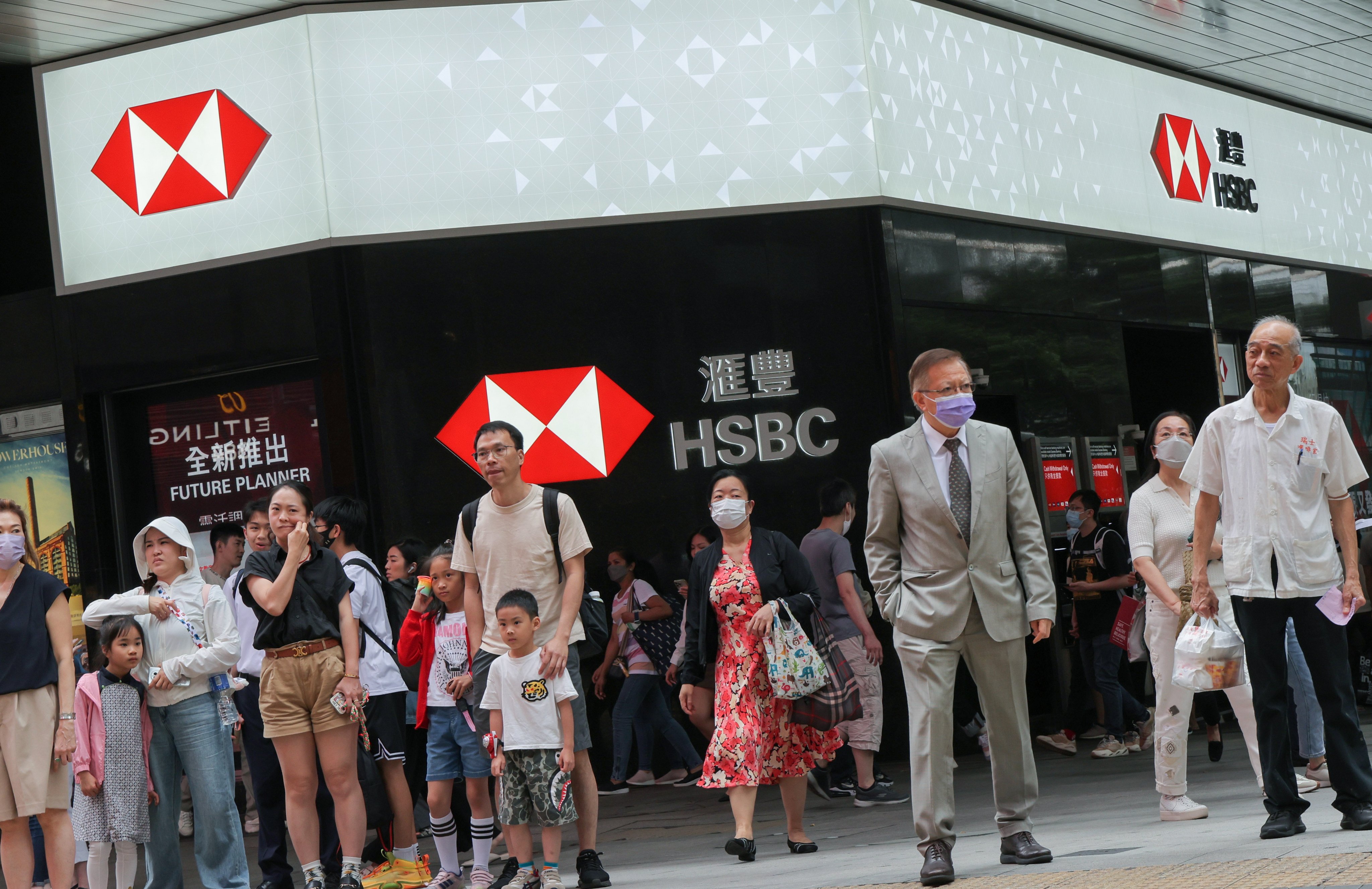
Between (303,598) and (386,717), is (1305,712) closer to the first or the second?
(386,717)

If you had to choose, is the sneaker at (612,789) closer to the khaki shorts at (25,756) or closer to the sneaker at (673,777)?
the sneaker at (673,777)

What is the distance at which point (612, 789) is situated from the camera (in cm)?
970

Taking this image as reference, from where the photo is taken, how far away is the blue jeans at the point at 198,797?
6383 millimetres

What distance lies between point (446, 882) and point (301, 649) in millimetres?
1295

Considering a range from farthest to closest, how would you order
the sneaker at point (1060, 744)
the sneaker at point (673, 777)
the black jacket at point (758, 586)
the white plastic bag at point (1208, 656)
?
the sneaker at point (1060, 744) < the sneaker at point (673, 777) < the black jacket at point (758, 586) < the white plastic bag at point (1208, 656)

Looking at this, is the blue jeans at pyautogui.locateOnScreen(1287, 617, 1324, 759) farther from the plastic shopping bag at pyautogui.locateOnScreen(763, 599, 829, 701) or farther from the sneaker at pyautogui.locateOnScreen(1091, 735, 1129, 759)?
the plastic shopping bag at pyautogui.locateOnScreen(763, 599, 829, 701)

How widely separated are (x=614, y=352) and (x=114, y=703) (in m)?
4.16

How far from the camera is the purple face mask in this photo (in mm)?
5418

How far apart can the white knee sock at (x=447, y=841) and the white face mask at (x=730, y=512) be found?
5.97 feet

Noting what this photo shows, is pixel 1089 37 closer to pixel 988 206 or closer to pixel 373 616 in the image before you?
pixel 988 206

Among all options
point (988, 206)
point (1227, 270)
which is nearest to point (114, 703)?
point (988, 206)

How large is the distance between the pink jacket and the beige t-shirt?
1.71 meters

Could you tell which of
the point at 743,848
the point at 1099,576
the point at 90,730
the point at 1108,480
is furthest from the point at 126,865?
the point at 1108,480

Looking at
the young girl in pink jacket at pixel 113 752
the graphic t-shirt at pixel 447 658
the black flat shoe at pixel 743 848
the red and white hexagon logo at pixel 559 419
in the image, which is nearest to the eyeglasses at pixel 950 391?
the black flat shoe at pixel 743 848
